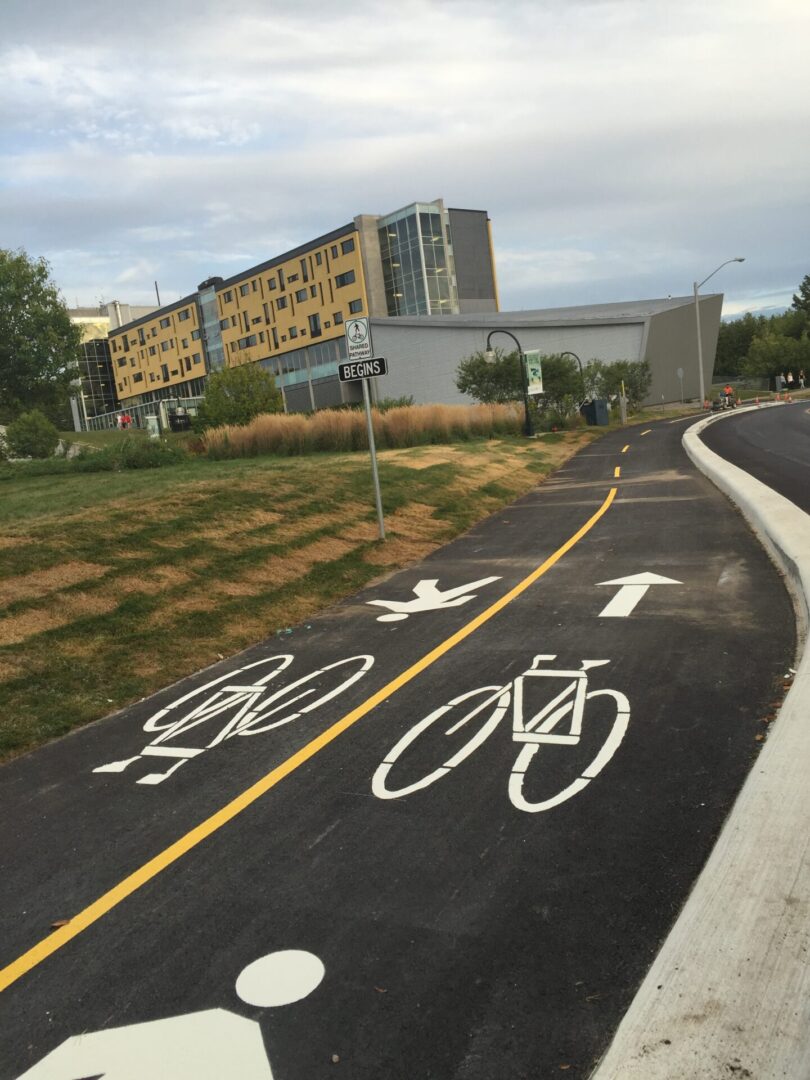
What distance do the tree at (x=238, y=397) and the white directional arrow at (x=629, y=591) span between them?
40702 mm

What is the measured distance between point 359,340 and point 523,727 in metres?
8.26

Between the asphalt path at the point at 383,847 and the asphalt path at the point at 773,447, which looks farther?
the asphalt path at the point at 773,447

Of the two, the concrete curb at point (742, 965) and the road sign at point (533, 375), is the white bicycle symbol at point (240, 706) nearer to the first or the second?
the concrete curb at point (742, 965)

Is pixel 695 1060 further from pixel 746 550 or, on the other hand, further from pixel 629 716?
pixel 746 550

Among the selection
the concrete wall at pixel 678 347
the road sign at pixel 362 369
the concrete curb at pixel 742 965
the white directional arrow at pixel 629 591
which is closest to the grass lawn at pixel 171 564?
the road sign at pixel 362 369

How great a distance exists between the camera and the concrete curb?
99.9 inches

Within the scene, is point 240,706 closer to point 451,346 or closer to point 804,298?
point 451,346

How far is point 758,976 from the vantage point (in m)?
2.85

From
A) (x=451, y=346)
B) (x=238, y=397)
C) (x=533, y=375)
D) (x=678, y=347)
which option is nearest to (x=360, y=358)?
(x=533, y=375)

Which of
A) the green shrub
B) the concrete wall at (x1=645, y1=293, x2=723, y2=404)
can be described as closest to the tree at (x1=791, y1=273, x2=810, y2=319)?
the concrete wall at (x1=645, y1=293, x2=723, y2=404)

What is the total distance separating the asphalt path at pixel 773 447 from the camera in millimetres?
15750

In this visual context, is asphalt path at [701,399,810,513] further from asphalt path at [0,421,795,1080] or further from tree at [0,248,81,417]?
tree at [0,248,81,417]

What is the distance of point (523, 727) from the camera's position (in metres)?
5.36

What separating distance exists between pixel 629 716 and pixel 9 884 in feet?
11.7
